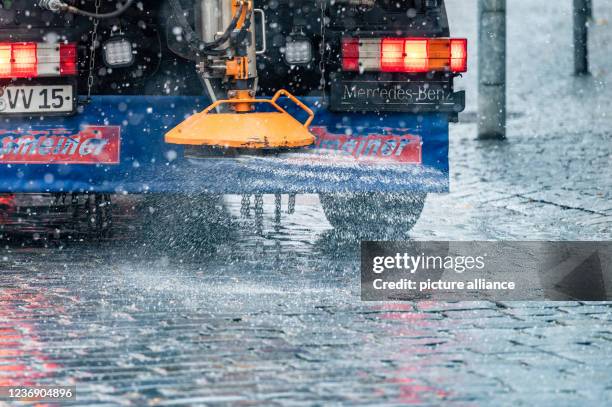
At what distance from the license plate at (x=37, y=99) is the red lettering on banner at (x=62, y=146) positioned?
0.14 m

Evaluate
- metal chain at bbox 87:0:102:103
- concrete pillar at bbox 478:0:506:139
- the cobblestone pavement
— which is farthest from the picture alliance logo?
concrete pillar at bbox 478:0:506:139

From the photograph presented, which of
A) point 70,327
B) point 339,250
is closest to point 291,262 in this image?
point 339,250

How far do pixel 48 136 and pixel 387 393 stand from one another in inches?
151

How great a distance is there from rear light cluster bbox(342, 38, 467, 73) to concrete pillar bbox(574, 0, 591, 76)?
38.8 ft

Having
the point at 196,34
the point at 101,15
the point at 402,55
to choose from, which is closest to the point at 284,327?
the point at 196,34

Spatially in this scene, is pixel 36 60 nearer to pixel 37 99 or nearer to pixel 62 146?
pixel 37 99

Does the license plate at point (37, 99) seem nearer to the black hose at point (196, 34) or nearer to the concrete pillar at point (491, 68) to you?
the black hose at point (196, 34)

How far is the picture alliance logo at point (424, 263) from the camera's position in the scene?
7.87m

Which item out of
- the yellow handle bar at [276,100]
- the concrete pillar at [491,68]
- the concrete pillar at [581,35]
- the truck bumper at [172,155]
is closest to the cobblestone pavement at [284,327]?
the truck bumper at [172,155]

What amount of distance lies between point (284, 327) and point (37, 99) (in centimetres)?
275

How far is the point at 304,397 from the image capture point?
16.6 feet

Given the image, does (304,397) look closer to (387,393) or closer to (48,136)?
(387,393)

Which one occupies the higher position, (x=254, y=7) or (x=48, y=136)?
(x=254, y=7)

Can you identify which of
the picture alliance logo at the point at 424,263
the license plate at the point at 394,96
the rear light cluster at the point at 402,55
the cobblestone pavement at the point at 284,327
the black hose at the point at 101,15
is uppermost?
the black hose at the point at 101,15
